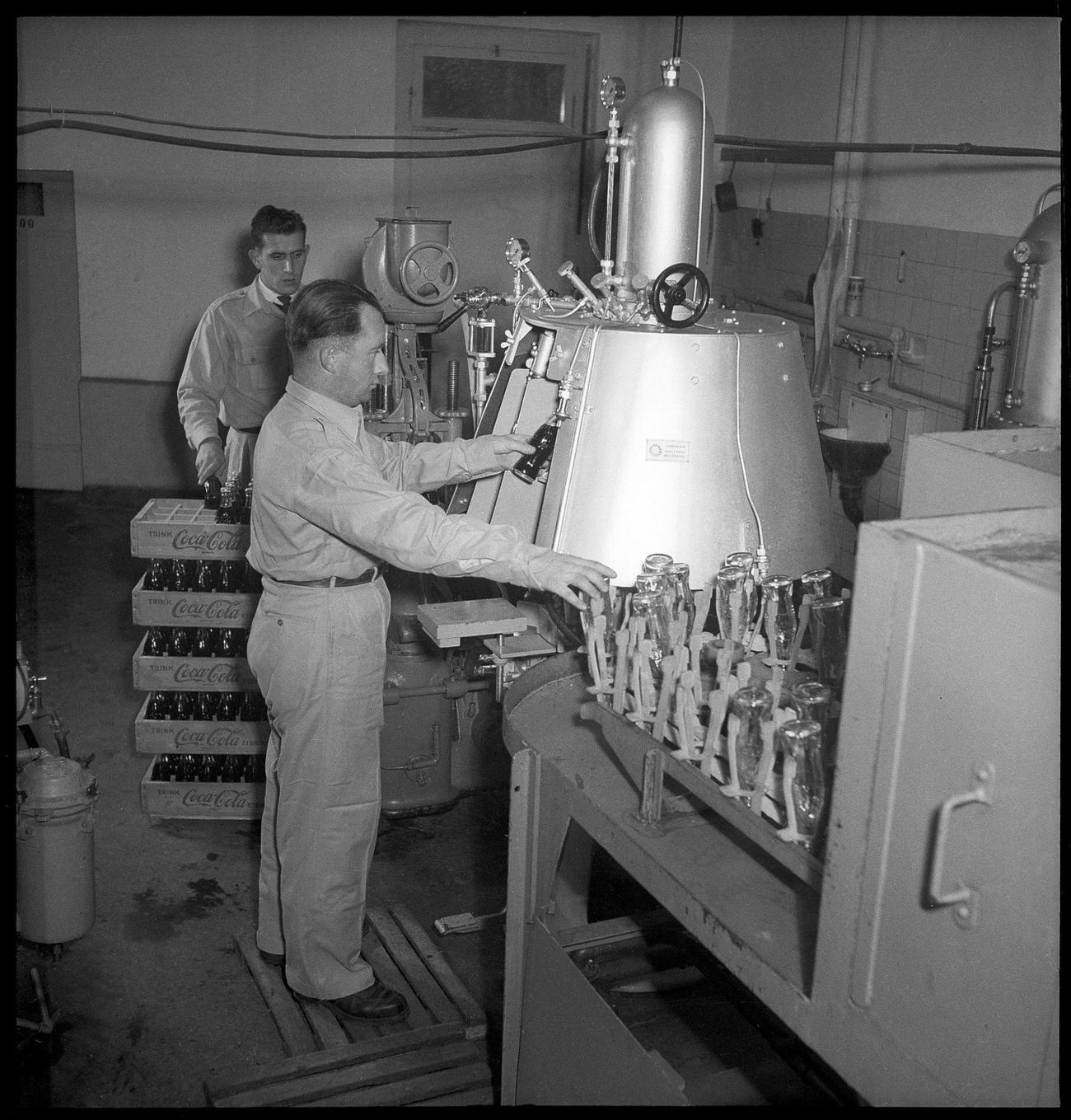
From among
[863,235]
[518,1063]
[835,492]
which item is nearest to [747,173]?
[863,235]

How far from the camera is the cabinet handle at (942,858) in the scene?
124 centimetres

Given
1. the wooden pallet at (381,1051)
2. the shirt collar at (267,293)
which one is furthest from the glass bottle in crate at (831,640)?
the shirt collar at (267,293)

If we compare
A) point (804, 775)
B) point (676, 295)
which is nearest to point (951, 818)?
point (804, 775)

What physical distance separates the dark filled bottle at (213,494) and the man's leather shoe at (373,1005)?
5.05 ft

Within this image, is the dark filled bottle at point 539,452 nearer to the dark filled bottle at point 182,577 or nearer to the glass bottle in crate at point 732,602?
the glass bottle in crate at point 732,602

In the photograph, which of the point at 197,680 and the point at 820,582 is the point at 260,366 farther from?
the point at 820,582

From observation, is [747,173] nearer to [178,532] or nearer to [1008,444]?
[178,532]

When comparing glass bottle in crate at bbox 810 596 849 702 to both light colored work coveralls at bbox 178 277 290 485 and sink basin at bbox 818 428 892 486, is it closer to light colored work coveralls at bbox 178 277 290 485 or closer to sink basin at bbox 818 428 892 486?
light colored work coveralls at bbox 178 277 290 485

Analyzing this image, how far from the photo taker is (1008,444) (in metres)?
1.77

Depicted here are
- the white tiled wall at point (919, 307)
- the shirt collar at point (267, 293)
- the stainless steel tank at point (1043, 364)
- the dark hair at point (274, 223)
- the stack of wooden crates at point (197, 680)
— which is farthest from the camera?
the white tiled wall at point (919, 307)

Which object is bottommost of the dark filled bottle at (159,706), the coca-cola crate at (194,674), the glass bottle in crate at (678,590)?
the dark filled bottle at (159,706)

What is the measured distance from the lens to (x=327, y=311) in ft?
8.11
